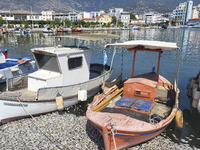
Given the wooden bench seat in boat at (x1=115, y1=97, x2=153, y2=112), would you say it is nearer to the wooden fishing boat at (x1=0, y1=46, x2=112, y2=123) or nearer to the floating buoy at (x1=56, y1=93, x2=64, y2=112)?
the wooden fishing boat at (x1=0, y1=46, x2=112, y2=123)

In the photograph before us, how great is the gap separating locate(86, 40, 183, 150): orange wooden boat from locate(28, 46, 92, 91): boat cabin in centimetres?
312

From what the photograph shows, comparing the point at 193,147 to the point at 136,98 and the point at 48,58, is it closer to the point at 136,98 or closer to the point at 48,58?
the point at 136,98

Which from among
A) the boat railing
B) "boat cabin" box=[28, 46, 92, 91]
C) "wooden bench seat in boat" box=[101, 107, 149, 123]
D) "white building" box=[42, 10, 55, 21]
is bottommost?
"wooden bench seat in boat" box=[101, 107, 149, 123]

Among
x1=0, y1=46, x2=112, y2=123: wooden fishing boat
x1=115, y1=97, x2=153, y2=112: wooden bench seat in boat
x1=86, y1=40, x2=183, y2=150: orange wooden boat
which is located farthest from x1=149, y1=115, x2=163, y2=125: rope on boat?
x1=0, y1=46, x2=112, y2=123: wooden fishing boat

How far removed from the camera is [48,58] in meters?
12.0

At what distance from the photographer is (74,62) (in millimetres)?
12617

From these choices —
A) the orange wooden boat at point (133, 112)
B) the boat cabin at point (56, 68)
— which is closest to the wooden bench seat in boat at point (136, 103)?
the orange wooden boat at point (133, 112)

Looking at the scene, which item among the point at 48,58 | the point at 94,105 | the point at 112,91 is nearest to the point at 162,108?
the point at 112,91

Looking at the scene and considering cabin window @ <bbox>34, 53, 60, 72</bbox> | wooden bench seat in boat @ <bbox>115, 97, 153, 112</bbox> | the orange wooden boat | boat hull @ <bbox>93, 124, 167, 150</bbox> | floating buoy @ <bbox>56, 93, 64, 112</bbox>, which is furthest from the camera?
cabin window @ <bbox>34, 53, 60, 72</bbox>

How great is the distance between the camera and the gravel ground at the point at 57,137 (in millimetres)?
8445

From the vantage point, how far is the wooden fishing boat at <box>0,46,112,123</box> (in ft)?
32.8

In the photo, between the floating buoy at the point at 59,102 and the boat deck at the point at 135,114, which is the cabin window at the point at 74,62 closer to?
the floating buoy at the point at 59,102

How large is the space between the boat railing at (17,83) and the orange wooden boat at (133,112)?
626 centimetres

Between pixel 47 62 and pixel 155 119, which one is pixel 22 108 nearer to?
pixel 47 62
